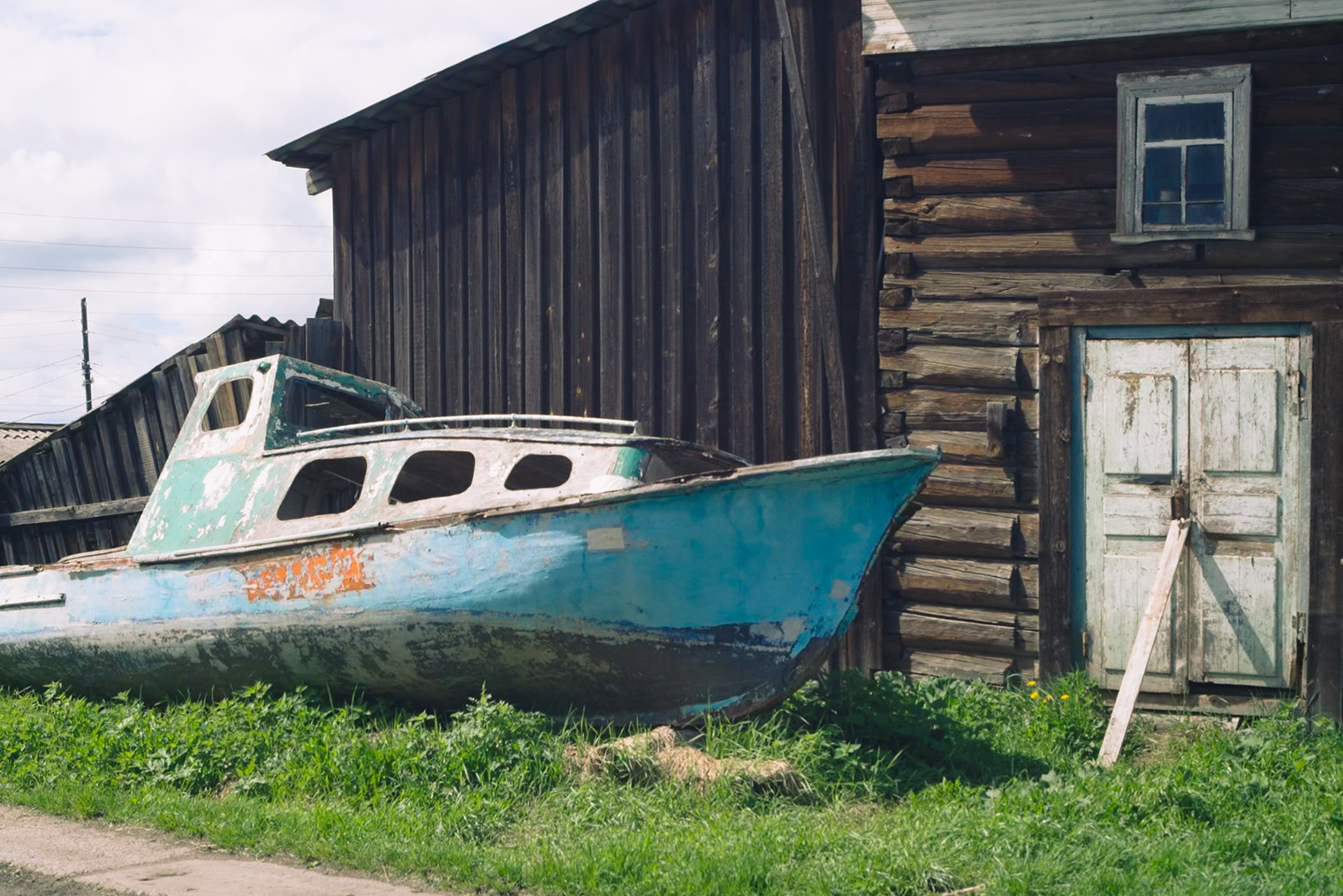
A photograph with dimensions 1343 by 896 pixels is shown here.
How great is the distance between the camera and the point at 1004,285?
8.58 meters

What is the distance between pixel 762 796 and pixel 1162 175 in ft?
16.1

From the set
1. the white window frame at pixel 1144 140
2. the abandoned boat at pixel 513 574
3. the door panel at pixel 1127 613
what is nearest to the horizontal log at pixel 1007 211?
the white window frame at pixel 1144 140

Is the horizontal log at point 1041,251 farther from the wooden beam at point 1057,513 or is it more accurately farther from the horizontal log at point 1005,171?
the wooden beam at point 1057,513

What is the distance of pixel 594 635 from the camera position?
6.77m

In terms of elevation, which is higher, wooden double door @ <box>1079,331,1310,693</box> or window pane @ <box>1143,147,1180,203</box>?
window pane @ <box>1143,147,1180,203</box>

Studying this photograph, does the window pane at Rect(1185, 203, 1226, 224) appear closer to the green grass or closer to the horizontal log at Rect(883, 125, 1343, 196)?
the horizontal log at Rect(883, 125, 1343, 196)

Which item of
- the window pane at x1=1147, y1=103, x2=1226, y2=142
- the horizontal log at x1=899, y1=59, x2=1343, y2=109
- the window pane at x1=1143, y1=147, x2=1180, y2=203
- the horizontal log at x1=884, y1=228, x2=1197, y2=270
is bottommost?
the horizontal log at x1=884, y1=228, x2=1197, y2=270

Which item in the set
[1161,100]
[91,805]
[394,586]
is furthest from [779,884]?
[1161,100]

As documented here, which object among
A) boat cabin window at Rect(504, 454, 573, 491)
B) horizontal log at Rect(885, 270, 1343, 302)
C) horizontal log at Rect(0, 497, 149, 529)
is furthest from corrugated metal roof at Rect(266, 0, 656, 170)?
boat cabin window at Rect(504, 454, 573, 491)

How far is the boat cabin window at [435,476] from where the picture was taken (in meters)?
8.23

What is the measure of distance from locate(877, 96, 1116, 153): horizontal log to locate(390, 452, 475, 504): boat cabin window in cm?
363

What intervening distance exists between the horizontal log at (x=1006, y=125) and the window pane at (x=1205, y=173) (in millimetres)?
522

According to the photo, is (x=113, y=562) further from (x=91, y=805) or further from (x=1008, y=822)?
(x=1008, y=822)

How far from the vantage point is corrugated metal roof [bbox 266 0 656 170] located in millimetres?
10062
